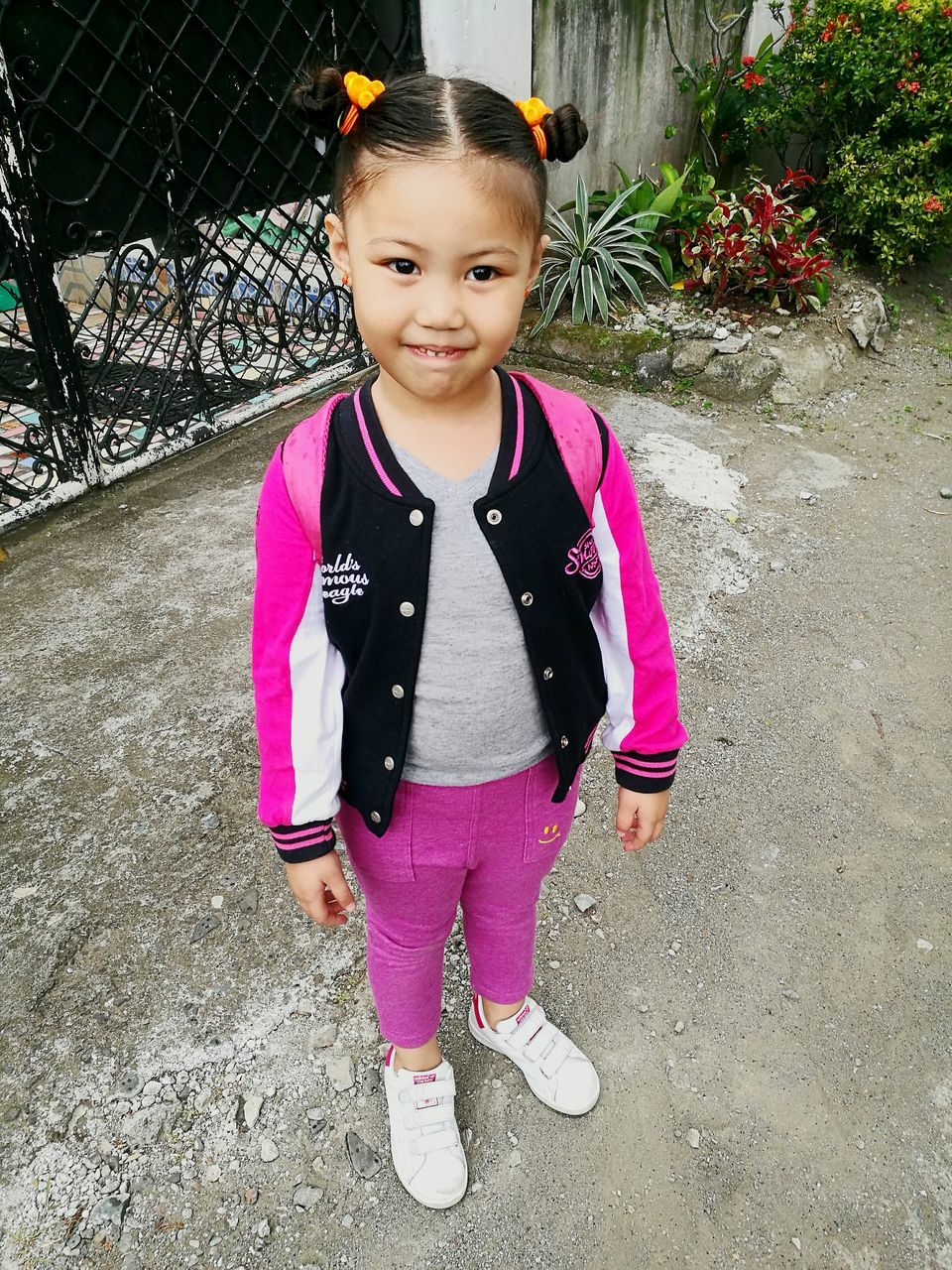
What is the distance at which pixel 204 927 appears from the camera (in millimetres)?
2037

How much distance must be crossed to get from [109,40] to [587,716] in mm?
3590

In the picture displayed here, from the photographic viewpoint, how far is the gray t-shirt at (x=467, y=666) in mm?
1139

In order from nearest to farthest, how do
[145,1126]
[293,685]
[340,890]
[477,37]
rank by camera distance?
1. [293,685]
2. [340,890]
3. [145,1126]
4. [477,37]

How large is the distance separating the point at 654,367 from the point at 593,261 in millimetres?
821

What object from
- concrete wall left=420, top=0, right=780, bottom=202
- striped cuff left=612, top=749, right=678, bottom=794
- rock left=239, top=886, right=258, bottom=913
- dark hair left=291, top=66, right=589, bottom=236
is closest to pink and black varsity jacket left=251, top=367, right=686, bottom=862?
Answer: striped cuff left=612, top=749, right=678, bottom=794

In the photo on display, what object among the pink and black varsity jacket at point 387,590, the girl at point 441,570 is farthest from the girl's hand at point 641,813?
the pink and black varsity jacket at point 387,590

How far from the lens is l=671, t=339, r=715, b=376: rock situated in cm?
460

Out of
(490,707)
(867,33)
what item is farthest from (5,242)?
(867,33)

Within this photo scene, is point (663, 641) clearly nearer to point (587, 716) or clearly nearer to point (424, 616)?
point (587, 716)

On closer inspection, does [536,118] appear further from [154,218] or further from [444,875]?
[154,218]

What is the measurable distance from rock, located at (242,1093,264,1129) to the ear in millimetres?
1552

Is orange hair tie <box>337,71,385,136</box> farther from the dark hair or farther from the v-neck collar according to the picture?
the v-neck collar

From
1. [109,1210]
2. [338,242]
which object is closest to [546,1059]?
[109,1210]

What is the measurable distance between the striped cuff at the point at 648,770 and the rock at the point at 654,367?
369cm
